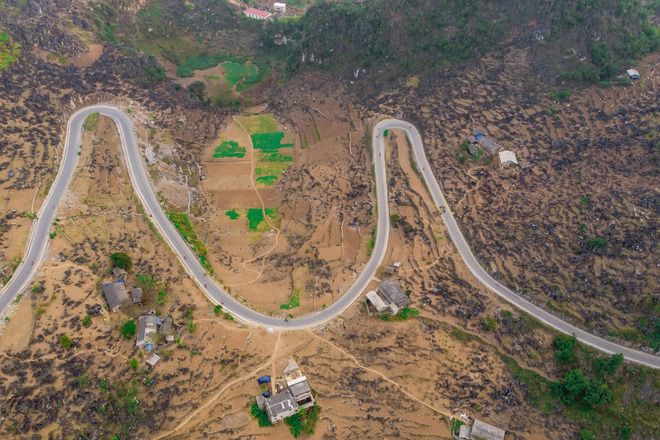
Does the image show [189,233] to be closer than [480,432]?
No

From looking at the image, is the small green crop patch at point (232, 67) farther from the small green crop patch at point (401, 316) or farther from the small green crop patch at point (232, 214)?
the small green crop patch at point (401, 316)

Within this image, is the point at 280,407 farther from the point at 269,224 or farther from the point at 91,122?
the point at 91,122

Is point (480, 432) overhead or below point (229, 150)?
below

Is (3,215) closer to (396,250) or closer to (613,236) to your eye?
(396,250)

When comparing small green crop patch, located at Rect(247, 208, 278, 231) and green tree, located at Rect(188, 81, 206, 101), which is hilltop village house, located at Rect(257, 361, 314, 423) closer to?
small green crop patch, located at Rect(247, 208, 278, 231)

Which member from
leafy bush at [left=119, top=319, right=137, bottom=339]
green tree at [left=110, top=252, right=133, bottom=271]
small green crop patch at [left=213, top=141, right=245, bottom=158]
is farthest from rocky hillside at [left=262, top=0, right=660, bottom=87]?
leafy bush at [left=119, top=319, right=137, bottom=339]

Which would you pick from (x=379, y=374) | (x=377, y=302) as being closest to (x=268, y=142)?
(x=377, y=302)

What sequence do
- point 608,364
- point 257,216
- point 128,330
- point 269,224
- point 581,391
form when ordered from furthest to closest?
point 257,216
point 269,224
point 128,330
point 608,364
point 581,391
